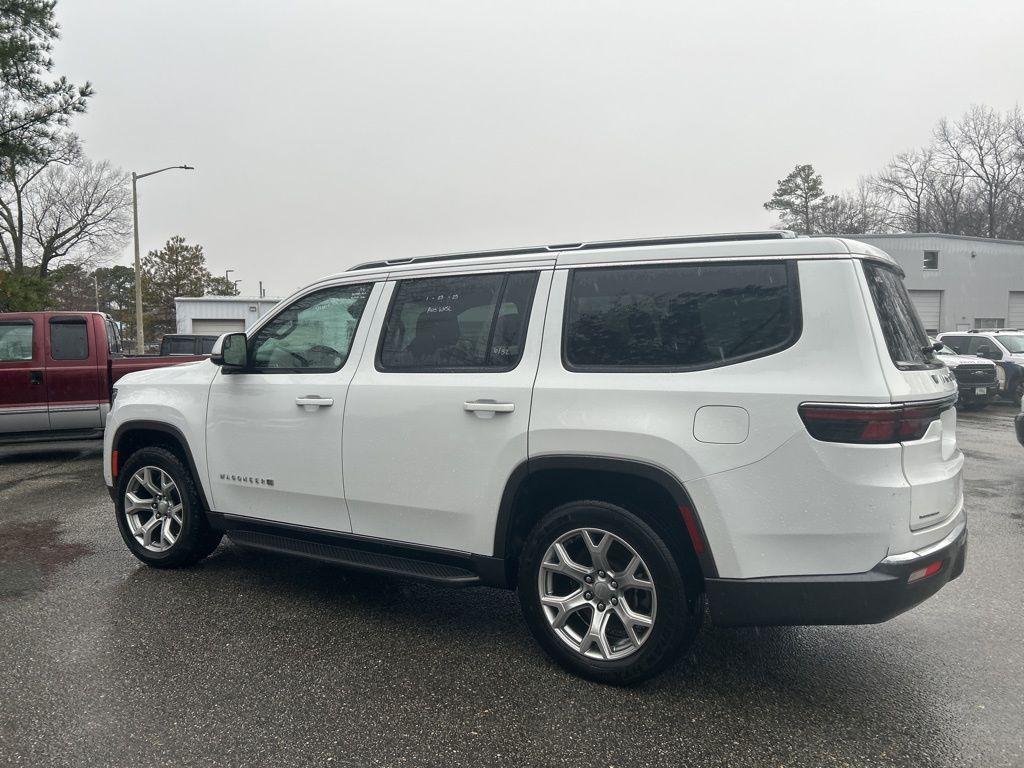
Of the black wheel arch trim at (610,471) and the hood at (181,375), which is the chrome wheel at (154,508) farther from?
the black wheel arch trim at (610,471)

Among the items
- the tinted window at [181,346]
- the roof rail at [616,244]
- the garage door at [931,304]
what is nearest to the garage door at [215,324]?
the tinted window at [181,346]

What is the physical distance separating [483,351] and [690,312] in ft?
3.41

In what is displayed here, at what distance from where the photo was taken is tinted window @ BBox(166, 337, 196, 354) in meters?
18.1

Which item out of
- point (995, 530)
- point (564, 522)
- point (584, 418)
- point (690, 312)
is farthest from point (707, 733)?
point (995, 530)

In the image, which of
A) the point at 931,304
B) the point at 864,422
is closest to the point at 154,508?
the point at 864,422

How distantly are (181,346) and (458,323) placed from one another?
54.6ft

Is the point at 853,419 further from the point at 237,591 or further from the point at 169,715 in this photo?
the point at 237,591

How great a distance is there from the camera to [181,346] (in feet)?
60.1

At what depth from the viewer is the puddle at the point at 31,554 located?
4.69 meters

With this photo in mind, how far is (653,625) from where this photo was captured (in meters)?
3.10

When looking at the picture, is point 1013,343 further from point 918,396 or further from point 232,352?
point 232,352

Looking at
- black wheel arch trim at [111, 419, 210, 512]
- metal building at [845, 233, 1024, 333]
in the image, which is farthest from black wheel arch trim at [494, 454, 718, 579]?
metal building at [845, 233, 1024, 333]

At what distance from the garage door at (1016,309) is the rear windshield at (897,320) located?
43046 mm

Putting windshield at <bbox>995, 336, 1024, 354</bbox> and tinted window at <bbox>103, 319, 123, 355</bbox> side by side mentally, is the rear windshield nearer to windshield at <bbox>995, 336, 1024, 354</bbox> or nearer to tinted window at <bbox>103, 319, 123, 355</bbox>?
tinted window at <bbox>103, 319, 123, 355</bbox>
